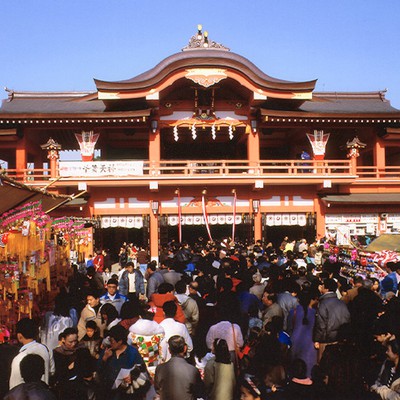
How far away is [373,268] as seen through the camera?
11.4 meters

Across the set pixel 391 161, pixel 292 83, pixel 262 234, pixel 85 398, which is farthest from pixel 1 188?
pixel 391 161

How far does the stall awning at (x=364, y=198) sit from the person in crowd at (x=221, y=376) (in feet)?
52.8

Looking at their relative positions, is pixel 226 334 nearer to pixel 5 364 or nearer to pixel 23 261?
pixel 5 364

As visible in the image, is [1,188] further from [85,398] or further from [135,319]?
[85,398]

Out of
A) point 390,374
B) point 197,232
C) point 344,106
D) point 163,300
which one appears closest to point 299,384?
point 390,374

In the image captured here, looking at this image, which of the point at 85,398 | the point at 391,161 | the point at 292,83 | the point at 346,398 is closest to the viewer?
the point at 85,398

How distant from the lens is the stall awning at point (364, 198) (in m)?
19.8

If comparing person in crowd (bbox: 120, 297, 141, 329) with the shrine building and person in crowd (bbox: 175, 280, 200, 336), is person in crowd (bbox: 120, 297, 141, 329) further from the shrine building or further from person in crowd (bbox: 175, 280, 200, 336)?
the shrine building

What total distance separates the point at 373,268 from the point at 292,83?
11.2 meters

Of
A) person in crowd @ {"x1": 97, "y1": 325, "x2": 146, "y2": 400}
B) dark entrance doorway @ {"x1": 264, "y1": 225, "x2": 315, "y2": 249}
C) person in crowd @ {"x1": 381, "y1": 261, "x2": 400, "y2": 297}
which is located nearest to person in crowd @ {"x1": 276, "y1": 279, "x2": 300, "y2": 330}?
person in crowd @ {"x1": 381, "y1": 261, "x2": 400, "y2": 297}

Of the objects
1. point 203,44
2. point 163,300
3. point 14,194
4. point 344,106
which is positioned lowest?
point 163,300

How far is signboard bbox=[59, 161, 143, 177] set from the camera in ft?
62.1

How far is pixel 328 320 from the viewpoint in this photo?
20.7 ft

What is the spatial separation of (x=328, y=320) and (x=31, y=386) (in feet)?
13.7
